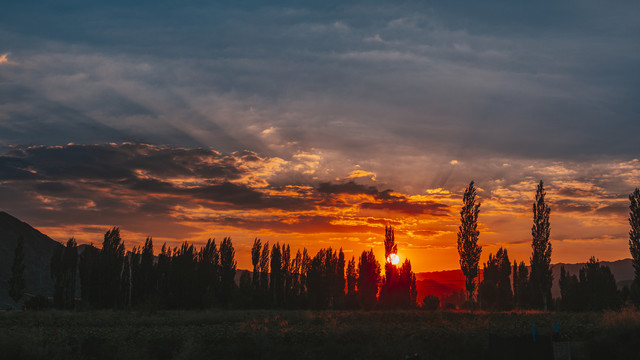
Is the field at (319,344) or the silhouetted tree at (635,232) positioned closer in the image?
the field at (319,344)

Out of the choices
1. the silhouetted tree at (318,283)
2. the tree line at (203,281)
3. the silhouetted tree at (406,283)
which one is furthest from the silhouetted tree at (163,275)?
the silhouetted tree at (406,283)

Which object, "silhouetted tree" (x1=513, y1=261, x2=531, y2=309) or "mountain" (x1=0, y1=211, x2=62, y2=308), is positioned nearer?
"silhouetted tree" (x1=513, y1=261, x2=531, y2=309)

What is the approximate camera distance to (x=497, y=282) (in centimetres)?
8956

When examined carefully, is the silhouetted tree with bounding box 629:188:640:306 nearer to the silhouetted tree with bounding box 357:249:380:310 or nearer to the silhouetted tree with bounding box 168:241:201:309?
the silhouetted tree with bounding box 357:249:380:310

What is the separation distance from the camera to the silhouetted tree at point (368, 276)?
86.8m

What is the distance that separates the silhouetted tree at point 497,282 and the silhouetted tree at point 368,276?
1970cm

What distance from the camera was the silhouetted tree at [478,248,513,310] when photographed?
278 ft

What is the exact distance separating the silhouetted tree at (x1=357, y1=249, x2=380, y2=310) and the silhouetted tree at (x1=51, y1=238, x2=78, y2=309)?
49.8m

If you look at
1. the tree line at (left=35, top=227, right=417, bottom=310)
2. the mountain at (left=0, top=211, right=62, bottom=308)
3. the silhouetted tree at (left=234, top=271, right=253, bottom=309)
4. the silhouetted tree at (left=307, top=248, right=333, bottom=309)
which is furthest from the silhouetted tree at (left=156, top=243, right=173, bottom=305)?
the mountain at (left=0, top=211, right=62, bottom=308)

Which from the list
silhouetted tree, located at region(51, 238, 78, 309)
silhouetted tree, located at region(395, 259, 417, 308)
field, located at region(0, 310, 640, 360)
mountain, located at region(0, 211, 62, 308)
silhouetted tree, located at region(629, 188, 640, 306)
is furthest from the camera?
mountain, located at region(0, 211, 62, 308)

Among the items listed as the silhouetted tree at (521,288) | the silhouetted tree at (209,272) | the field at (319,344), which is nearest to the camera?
the field at (319,344)

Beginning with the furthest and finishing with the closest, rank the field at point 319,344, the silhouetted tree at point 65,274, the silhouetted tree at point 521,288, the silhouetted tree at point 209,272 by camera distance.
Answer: the silhouetted tree at point 521,288 → the silhouetted tree at point 65,274 → the silhouetted tree at point 209,272 → the field at point 319,344

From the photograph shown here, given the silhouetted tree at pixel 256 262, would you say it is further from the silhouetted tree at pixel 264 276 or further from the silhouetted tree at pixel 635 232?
the silhouetted tree at pixel 635 232

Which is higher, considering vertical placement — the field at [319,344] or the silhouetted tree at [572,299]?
the field at [319,344]
